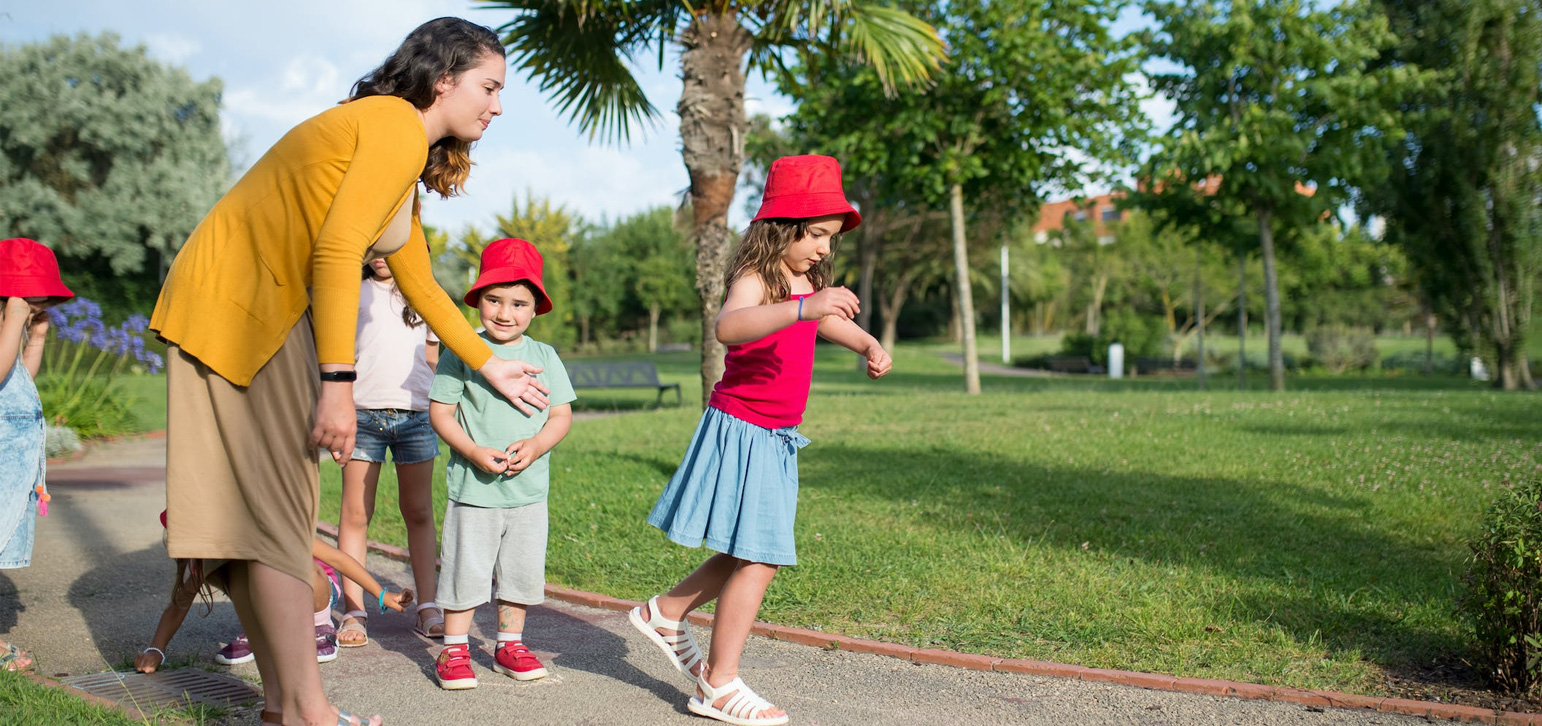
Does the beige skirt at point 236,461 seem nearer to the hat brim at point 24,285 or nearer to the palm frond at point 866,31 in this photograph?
the hat brim at point 24,285

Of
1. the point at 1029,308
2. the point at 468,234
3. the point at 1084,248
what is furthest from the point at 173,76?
the point at 1029,308

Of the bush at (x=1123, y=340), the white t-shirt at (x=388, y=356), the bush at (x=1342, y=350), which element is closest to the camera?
the white t-shirt at (x=388, y=356)

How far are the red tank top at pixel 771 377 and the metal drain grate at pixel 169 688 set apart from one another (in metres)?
1.74

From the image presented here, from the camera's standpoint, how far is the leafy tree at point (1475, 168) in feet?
67.0

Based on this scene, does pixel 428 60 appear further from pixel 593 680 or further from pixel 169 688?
pixel 169 688

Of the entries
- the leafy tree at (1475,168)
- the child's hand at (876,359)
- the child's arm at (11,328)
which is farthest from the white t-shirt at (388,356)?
the leafy tree at (1475,168)

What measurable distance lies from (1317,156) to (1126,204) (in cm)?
313

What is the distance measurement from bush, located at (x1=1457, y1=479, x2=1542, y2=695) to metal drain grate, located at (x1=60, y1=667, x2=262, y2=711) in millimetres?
3758

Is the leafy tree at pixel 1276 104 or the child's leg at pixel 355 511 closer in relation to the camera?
the child's leg at pixel 355 511

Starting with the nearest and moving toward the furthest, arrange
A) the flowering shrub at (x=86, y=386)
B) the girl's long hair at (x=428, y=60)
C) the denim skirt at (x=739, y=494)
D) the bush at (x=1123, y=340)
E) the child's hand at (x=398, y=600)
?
1. the girl's long hair at (x=428, y=60)
2. the denim skirt at (x=739, y=494)
3. the child's hand at (x=398, y=600)
4. the flowering shrub at (x=86, y=386)
5. the bush at (x=1123, y=340)

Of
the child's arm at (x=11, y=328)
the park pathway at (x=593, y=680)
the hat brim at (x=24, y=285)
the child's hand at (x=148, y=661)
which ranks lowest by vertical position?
the park pathway at (x=593, y=680)

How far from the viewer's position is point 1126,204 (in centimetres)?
1934

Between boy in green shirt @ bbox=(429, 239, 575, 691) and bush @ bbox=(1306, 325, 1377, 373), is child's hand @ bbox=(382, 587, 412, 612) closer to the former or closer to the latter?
boy in green shirt @ bbox=(429, 239, 575, 691)

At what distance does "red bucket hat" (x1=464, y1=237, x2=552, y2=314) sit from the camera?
11.8 feet
